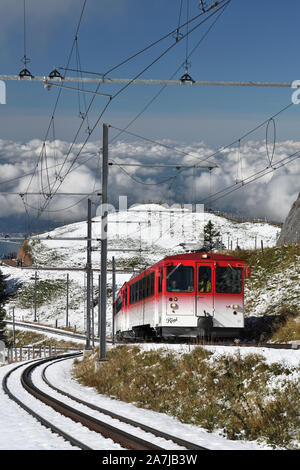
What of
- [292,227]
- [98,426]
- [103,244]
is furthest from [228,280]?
[292,227]

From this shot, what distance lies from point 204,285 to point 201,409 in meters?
9.57

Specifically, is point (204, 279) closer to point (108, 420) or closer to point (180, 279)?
point (180, 279)

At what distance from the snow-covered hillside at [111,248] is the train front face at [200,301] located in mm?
75374

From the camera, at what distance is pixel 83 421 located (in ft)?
47.5

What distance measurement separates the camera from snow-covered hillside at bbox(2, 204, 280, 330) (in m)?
114

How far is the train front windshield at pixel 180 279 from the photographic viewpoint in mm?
24312

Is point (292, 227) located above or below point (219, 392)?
above

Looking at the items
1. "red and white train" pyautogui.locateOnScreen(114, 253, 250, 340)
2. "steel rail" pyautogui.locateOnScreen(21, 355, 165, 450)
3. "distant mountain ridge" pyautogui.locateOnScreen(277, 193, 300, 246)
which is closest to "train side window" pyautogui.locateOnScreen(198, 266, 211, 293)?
"red and white train" pyautogui.locateOnScreen(114, 253, 250, 340)

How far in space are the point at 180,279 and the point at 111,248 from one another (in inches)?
5669

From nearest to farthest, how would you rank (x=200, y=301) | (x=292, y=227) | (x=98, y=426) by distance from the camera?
(x=98, y=426) → (x=200, y=301) → (x=292, y=227)

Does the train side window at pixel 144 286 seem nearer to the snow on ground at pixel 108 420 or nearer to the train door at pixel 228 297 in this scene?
the train door at pixel 228 297

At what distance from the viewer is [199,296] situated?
24.3 m
